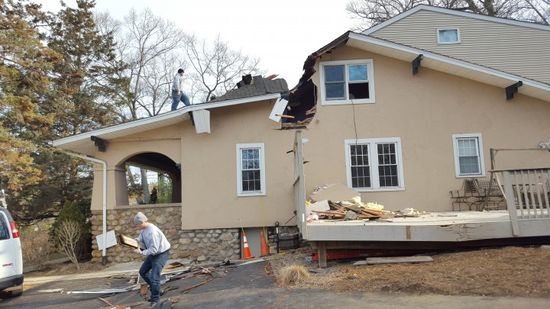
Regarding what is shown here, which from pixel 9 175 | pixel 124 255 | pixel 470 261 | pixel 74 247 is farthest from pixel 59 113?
pixel 470 261

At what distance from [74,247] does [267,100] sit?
773 cm

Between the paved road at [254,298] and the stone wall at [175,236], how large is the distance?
2540mm

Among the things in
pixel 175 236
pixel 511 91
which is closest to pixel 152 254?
pixel 175 236

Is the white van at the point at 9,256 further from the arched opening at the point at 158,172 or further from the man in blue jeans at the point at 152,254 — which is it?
the arched opening at the point at 158,172

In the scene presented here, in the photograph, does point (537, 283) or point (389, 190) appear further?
point (389, 190)

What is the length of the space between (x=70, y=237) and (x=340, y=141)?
872cm

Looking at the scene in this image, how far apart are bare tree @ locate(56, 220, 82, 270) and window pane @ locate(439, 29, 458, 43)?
15.2 meters

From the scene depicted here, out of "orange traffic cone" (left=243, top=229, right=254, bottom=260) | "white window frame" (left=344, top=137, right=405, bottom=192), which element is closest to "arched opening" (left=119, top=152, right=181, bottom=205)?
"orange traffic cone" (left=243, top=229, right=254, bottom=260)

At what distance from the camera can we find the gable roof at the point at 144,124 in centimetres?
1270

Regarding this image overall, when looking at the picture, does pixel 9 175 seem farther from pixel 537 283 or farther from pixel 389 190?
pixel 537 283

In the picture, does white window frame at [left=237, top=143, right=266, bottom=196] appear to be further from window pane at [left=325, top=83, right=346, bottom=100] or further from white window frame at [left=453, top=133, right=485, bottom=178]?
white window frame at [left=453, top=133, right=485, bottom=178]

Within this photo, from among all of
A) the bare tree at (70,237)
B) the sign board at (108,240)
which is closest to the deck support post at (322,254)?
the sign board at (108,240)

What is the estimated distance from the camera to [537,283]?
6.25 m

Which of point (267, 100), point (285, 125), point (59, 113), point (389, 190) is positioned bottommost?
point (389, 190)
